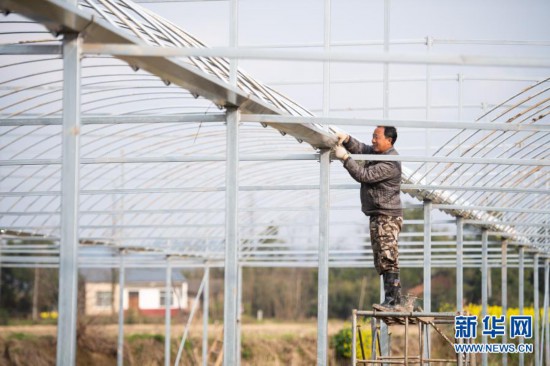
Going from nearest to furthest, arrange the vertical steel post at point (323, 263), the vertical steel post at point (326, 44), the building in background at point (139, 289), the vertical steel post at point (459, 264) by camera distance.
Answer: the vertical steel post at point (326, 44), the vertical steel post at point (323, 263), the vertical steel post at point (459, 264), the building in background at point (139, 289)

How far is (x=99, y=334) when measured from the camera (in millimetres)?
32562

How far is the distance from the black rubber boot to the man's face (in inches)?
50.7

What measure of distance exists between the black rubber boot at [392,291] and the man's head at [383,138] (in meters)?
1.30

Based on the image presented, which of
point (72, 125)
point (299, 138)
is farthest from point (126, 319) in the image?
point (72, 125)

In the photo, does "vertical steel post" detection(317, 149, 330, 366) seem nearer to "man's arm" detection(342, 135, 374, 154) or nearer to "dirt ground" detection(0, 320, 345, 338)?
"man's arm" detection(342, 135, 374, 154)

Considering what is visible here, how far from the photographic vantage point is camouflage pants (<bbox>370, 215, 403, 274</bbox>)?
10766mm

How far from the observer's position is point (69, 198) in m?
6.58

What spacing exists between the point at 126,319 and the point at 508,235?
26.1m

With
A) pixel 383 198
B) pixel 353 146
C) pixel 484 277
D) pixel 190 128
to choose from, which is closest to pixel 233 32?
pixel 353 146

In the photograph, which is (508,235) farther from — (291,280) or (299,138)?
(291,280)

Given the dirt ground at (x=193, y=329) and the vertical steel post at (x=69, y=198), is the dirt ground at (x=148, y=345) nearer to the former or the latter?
the dirt ground at (x=193, y=329)

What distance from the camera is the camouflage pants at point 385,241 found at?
35.3 feet

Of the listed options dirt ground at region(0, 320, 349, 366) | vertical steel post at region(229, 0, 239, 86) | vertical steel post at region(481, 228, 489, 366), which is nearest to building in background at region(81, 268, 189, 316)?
dirt ground at region(0, 320, 349, 366)

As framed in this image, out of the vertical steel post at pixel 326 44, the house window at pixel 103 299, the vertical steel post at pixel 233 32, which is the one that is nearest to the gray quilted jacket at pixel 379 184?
the vertical steel post at pixel 326 44
